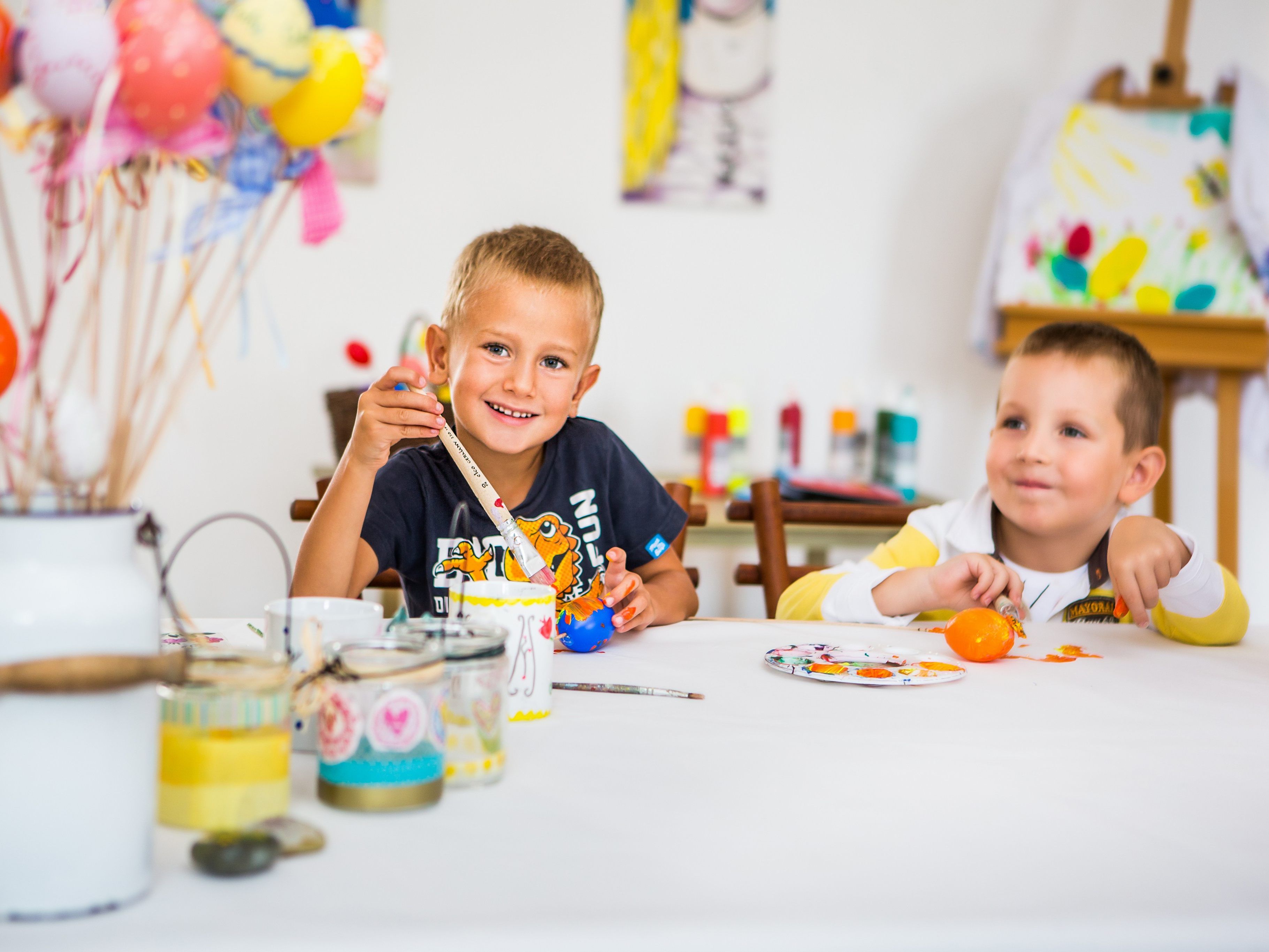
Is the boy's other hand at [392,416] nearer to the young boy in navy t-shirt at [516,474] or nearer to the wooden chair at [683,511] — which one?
the young boy in navy t-shirt at [516,474]

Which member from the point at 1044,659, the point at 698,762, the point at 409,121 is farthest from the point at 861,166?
the point at 698,762

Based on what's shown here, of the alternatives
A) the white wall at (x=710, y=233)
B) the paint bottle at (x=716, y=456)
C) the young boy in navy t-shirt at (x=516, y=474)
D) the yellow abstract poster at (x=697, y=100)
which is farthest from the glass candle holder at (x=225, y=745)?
the yellow abstract poster at (x=697, y=100)

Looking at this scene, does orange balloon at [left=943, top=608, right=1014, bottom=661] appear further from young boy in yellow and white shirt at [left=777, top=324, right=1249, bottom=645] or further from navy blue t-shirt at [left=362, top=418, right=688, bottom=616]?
navy blue t-shirt at [left=362, top=418, right=688, bottom=616]

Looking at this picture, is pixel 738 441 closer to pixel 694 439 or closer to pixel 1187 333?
pixel 694 439

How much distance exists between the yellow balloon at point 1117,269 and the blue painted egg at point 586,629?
72.2 inches

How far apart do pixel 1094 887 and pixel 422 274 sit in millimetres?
2274

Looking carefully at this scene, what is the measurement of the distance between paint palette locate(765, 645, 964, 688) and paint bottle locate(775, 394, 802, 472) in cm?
161

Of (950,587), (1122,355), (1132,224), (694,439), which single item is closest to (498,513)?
(950,587)

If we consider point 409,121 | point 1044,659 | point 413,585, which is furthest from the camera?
point 409,121

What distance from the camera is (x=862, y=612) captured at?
1196 mm

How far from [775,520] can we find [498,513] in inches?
20.7

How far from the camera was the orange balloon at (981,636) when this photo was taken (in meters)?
0.96

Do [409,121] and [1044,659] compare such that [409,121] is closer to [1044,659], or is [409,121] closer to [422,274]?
[422,274]

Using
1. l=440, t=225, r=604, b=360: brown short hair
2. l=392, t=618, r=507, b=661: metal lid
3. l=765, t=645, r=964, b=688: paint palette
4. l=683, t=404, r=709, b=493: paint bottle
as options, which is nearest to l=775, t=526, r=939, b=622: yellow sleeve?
l=765, t=645, r=964, b=688: paint palette
